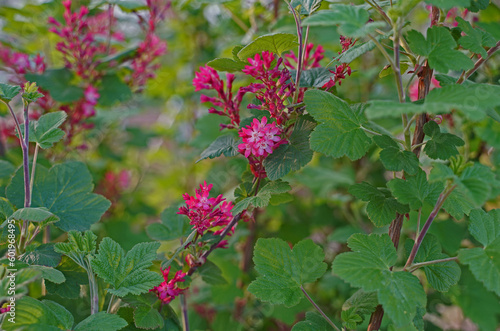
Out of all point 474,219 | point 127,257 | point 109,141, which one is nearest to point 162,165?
point 109,141

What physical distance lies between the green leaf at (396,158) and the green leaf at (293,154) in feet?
0.38

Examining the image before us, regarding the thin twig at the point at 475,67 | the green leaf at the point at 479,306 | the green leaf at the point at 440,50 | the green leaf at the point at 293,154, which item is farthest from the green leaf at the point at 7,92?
the green leaf at the point at 479,306

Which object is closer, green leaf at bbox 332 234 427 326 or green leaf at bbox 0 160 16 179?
green leaf at bbox 332 234 427 326

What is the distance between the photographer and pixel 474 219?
2.13ft

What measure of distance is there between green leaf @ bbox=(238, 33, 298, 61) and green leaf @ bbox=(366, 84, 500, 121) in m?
0.23

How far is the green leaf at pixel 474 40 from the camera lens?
0.67 m

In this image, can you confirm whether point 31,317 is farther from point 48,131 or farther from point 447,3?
point 447,3

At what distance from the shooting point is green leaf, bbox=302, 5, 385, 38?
542mm

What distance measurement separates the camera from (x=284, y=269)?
0.73 m

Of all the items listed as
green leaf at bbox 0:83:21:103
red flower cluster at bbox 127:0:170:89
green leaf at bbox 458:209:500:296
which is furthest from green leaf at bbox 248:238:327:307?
red flower cluster at bbox 127:0:170:89

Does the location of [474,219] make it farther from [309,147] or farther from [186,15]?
[186,15]

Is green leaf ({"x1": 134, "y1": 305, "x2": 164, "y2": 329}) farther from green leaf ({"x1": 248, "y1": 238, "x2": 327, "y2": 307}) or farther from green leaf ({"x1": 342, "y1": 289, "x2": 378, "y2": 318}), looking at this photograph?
green leaf ({"x1": 342, "y1": 289, "x2": 378, "y2": 318})

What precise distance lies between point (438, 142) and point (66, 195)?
2.32 feet

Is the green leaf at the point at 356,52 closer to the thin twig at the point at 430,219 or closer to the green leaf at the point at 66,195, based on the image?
the thin twig at the point at 430,219
